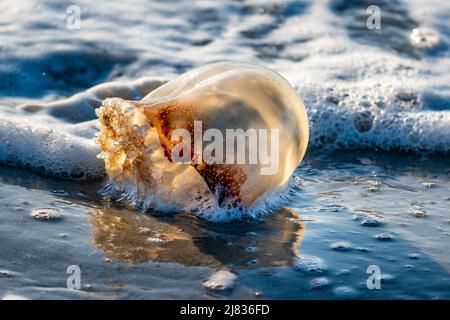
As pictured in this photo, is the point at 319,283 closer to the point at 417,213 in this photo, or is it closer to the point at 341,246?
the point at 341,246

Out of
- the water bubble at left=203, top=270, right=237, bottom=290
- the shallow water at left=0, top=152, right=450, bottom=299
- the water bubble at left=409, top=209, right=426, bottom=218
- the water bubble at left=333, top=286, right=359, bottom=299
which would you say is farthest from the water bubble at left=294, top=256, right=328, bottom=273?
the water bubble at left=409, top=209, right=426, bottom=218

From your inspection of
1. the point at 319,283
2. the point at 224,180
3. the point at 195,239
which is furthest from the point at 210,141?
the point at 319,283

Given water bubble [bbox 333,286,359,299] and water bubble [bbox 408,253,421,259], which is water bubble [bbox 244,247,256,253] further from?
water bubble [bbox 408,253,421,259]

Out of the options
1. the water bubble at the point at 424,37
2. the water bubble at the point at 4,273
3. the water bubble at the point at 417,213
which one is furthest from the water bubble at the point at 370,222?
the water bubble at the point at 424,37

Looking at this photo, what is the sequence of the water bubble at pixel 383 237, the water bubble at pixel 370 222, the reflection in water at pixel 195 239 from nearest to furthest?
the reflection in water at pixel 195 239, the water bubble at pixel 383 237, the water bubble at pixel 370 222

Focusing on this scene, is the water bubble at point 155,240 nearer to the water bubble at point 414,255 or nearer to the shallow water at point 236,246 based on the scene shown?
the shallow water at point 236,246

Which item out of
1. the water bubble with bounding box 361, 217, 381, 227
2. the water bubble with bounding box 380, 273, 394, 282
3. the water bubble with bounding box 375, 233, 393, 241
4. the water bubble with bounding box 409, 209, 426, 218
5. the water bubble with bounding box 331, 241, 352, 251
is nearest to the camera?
the water bubble with bounding box 380, 273, 394, 282

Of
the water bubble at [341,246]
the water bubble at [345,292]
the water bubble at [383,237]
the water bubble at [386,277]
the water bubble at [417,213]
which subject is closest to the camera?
the water bubble at [345,292]
